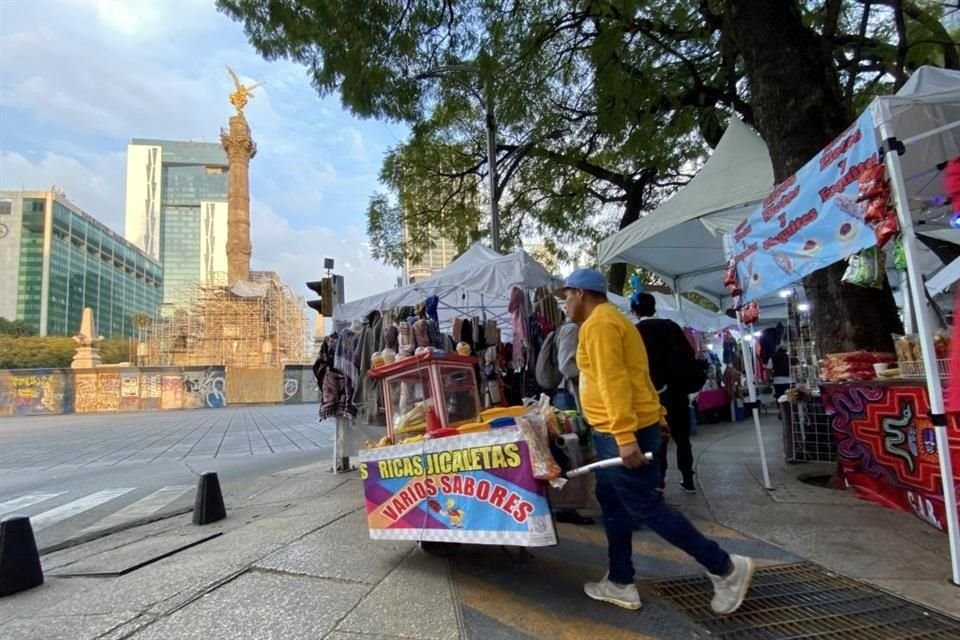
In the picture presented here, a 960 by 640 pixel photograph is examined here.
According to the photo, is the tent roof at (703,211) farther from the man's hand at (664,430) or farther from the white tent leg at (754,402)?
the man's hand at (664,430)

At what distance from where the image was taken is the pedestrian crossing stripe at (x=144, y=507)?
619 centimetres

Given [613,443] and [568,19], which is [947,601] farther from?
[568,19]

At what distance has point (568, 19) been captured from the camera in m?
9.93

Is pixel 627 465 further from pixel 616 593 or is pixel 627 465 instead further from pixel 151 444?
pixel 151 444

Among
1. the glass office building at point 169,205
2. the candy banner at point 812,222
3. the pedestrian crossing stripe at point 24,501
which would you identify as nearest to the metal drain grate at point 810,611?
the candy banner at point 812,222

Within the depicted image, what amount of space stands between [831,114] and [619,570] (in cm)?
564

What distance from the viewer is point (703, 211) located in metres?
6.68

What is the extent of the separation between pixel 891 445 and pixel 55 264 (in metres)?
104

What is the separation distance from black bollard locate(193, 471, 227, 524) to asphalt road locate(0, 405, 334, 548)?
3.79 feet

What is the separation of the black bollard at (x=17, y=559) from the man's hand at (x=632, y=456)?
172 inches

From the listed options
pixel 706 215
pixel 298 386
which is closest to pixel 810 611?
pixel 706 215

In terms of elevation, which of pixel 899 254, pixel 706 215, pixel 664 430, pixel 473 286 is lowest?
Answer: pixel 664 430

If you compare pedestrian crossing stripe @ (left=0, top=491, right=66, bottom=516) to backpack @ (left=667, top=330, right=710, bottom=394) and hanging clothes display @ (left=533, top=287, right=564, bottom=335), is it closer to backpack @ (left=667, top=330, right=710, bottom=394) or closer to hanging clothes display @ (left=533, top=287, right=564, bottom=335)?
hanging clothes display @ (left=533, top=287, right=564, bottom=335)

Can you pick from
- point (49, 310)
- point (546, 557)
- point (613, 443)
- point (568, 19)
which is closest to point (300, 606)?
point (546, 557)
